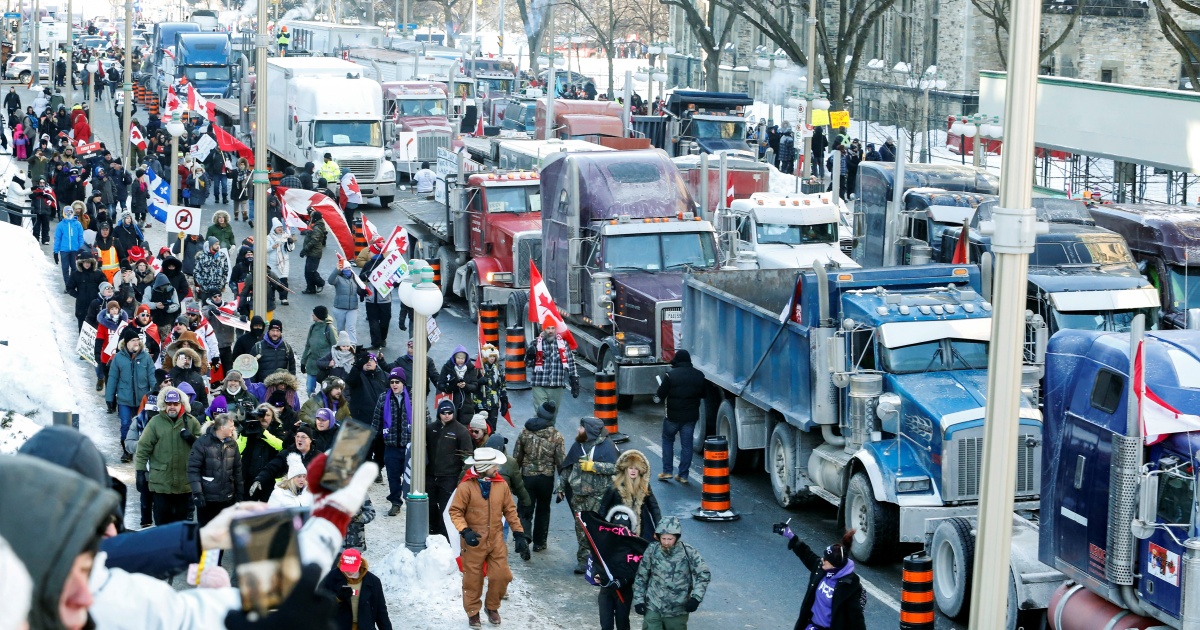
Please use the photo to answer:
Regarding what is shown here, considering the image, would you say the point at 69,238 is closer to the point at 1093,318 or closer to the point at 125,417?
the point at 125,417

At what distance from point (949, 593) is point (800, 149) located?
90.3 ft

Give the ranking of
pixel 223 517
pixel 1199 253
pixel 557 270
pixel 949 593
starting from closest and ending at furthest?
1. pixel 223 517
2. pixel 949 593
3. pixel 1199 253
4. pixel 557 270

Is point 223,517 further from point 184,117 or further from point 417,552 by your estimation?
point 184,117

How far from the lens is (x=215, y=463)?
44.4 feet

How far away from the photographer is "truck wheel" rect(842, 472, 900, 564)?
1451cm

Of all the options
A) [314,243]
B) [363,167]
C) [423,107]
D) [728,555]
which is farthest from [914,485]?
[423,107]

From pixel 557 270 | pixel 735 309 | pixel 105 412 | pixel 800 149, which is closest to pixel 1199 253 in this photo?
pixel 735 309

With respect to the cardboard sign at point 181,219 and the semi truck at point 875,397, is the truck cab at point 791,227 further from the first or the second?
the cardboard sign at point 181,219

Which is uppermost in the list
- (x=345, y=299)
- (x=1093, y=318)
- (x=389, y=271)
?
(x=389, y=271)

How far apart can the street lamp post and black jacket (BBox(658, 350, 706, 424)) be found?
429 cm

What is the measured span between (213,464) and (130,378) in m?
4.82

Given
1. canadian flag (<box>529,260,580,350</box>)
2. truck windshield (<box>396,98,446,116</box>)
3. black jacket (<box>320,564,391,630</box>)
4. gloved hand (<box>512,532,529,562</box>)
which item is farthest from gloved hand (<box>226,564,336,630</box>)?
truck windshield (<box>396,98,446,116</box>)

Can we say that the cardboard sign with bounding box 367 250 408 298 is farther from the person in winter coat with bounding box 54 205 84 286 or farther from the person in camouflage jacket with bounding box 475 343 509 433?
A: the person in winter coat with bounding box 54 205 84 286

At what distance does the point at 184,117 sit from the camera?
44406 mm
